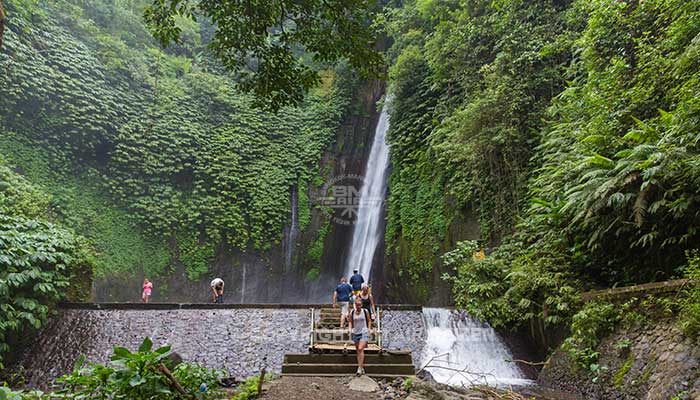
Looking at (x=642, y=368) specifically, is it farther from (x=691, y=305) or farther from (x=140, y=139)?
(x=140, y=139)

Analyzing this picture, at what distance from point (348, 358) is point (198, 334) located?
4100 mm

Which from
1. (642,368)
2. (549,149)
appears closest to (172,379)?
(642,368)

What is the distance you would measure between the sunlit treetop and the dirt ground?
3.67 metres

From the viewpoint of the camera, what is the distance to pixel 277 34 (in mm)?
5133

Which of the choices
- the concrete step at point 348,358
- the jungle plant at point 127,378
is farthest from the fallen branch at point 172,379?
the concrete step at point 348,358

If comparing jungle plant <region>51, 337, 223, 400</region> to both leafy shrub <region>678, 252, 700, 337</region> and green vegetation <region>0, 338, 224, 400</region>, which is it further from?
leafy shrub <region>678, 252, 700, 337</region>

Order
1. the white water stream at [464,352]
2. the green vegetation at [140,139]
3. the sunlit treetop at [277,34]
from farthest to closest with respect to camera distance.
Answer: the green vegetation at [140,139], the white water stream at [464,352], the sunlit treetop at [277,34]

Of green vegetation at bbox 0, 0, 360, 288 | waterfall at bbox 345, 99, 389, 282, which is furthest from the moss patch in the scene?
green vegetation at bbox 0, 0, 360, 288

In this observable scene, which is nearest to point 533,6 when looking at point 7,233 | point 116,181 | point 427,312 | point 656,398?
point 427,312

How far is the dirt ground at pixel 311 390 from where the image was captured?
5.47 m

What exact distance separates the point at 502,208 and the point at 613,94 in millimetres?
4040

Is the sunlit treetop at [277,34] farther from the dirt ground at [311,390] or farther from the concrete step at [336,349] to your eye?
the concrete step at [336,349]

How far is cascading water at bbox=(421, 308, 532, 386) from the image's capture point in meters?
8.35

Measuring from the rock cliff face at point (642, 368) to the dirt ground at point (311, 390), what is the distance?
3.23m
